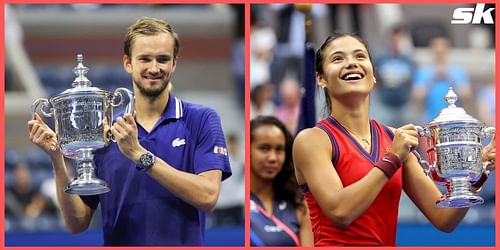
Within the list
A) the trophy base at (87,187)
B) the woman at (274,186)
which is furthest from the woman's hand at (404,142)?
the woman at (274,186)

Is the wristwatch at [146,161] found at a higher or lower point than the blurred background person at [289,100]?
lower

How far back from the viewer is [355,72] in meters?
4.86

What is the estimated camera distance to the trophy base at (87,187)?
4984mm

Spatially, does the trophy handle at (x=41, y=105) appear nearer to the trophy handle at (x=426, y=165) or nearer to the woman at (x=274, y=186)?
the woman at (x=274, y=186)

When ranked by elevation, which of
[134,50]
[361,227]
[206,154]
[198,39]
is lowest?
[361,227]

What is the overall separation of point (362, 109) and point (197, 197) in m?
0.75

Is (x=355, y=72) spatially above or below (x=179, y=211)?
above

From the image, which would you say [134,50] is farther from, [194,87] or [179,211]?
[194,87]

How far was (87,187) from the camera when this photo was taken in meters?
4.99

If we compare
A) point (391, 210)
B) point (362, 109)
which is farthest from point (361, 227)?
point (362, 109)

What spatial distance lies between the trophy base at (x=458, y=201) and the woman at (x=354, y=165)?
3.0 inches

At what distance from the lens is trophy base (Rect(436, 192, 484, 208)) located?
16.0 feet

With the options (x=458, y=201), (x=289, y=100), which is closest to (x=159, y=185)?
(x=458, y=201)

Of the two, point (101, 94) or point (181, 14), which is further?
point (181, 14)
